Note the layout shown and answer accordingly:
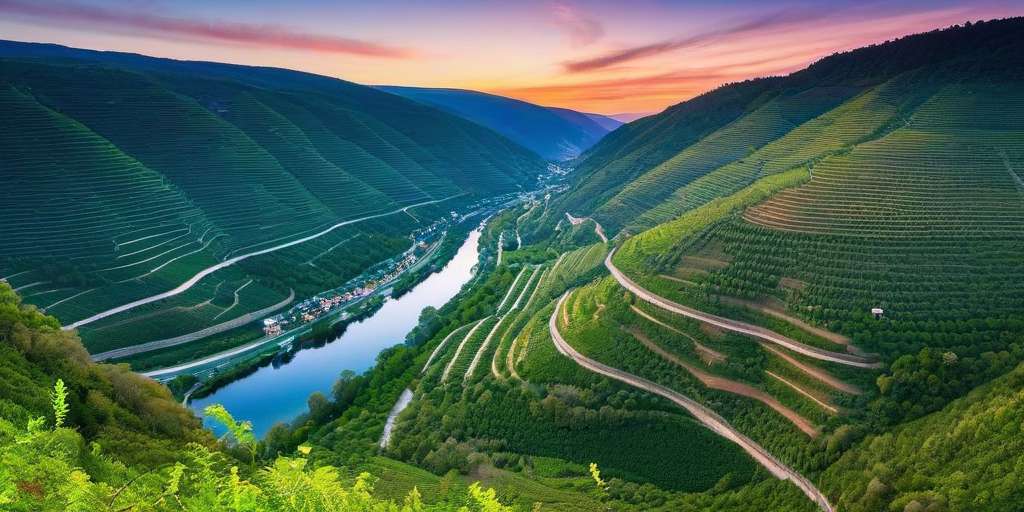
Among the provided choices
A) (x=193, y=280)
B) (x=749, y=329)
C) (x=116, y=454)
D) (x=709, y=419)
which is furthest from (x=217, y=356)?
(x=749, y=329)

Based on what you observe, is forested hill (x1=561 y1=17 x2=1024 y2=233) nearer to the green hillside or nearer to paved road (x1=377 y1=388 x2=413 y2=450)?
the green hillside

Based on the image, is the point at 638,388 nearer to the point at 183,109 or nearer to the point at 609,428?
the point at 609,428

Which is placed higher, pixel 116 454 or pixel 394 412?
pixel 116 454

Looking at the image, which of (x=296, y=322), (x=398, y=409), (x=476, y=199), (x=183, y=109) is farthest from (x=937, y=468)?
(x=476, y=199)

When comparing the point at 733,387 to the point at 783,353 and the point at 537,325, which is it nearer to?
the point at 783,353

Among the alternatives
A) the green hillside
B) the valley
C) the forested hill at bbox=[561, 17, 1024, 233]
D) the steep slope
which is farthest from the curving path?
the steep slope

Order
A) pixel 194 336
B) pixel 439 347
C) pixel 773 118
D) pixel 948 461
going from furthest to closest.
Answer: pixel 773 118 < pixel 194 336 < pixel 439 347 < pixel 948 461

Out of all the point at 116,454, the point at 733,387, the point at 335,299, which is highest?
the point at 116,454

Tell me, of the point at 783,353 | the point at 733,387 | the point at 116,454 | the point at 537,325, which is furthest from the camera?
the point at 537,325

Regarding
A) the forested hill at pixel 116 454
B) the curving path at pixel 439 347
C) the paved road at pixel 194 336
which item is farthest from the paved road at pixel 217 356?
the forested hill at pixel 116 454
